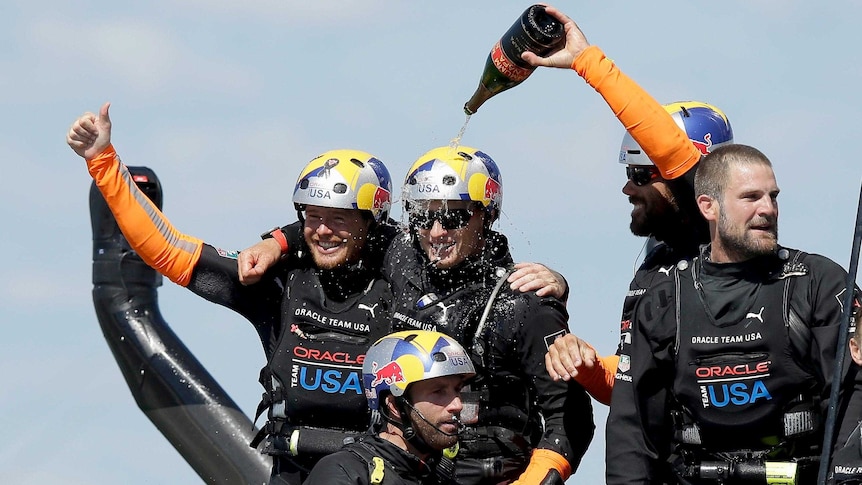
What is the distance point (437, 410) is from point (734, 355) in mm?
1489

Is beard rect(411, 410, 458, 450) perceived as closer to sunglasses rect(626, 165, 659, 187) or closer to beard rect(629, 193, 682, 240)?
beard rect(629, 193, 682, 240)

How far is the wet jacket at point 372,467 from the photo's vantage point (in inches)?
316

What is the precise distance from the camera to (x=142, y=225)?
10727 mm

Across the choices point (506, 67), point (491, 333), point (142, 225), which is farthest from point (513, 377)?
point (142, 225)

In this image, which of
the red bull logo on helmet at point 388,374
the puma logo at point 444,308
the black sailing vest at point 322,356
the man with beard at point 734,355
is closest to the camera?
the man with beard at point 734,355

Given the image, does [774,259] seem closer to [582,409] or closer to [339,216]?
[582,409]

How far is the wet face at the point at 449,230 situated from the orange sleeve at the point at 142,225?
1689 mm

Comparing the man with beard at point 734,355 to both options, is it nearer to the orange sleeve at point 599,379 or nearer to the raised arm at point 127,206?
the orange sleeve at point 599,379

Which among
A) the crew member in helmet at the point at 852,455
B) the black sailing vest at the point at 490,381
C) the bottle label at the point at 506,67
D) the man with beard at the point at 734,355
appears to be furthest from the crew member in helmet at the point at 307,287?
the crew member in helmet at the point at 852,455

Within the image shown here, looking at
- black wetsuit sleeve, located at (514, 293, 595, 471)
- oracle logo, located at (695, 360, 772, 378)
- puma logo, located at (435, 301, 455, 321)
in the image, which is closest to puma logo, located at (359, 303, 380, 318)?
puma logo, located at (435, 301, 455, 321)

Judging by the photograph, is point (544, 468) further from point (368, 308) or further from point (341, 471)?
point (368, 308)

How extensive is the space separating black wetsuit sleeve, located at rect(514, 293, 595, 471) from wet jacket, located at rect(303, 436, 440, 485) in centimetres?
95

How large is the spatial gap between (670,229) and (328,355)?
7.26ft

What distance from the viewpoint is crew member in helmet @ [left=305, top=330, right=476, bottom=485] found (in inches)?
329
